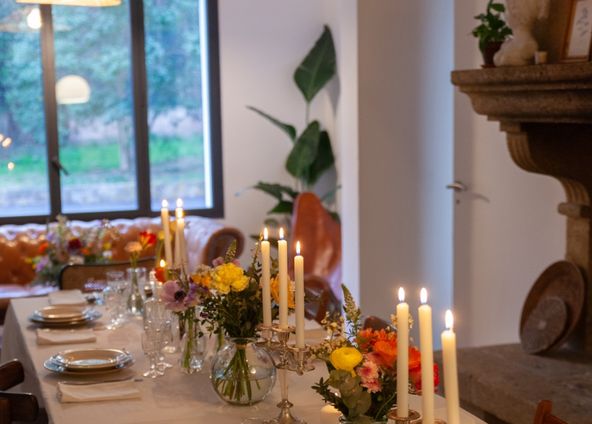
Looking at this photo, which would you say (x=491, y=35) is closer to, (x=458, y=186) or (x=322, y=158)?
(x=458, y=186)

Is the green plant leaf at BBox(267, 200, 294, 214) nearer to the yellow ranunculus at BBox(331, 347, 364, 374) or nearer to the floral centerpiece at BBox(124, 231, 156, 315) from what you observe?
the floral centerpiece at BBox(124, 231, 156, 315)

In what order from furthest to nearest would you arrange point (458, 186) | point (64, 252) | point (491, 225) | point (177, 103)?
point (177, 103)
point (64, 252)
point (458, 186)
point (491, 225)

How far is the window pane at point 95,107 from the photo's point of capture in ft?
22.5

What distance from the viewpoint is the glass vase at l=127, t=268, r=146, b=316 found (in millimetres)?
3504

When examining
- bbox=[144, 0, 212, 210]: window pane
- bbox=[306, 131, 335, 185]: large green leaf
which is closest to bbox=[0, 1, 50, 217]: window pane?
bbox=[144, 0, 212, 210]: window pane

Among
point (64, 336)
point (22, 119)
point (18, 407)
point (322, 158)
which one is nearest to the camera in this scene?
point (18, 407)

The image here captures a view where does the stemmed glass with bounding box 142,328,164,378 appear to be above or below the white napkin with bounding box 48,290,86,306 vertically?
above

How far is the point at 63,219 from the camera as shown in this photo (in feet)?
18.7

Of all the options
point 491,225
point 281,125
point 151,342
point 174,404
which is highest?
point 281,125

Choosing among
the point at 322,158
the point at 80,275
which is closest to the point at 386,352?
the point at 80,275

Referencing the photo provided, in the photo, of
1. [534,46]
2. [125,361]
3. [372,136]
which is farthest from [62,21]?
[125,361]

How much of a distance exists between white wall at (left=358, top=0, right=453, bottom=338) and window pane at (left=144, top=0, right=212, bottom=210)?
2.06 m

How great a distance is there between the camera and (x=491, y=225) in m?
4.78

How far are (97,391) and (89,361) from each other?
0.30 m
